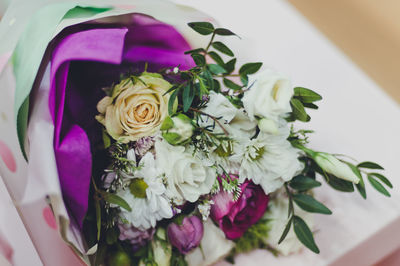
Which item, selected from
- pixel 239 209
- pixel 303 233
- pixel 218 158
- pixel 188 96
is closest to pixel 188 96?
pixel 188 96

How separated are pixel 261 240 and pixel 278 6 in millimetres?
599

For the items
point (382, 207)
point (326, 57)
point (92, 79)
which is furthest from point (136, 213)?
point (326, 57)

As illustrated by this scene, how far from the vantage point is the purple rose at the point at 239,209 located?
2.14 ft

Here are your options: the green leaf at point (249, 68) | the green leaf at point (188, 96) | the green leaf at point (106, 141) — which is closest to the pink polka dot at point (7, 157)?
the green leaf at point (106, 141)

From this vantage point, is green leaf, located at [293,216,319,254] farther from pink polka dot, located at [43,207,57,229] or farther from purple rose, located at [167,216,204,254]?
pink polka dot, located at [43,207,57,229]

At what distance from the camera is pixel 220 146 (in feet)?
1.98

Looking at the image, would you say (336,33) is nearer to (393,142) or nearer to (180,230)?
(393,142)

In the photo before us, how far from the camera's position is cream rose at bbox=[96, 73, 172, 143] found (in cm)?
57

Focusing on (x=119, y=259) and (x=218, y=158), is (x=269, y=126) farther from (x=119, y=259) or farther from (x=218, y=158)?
(x=119, y=259)

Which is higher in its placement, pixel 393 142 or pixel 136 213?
pixel 393 142

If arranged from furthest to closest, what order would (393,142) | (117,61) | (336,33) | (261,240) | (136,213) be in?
(336,33), (393,142), (261,240), (136,213), (117,61)

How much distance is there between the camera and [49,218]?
1.88ft

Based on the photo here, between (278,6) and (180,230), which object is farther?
(278,6)

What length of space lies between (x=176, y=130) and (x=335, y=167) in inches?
10.3
